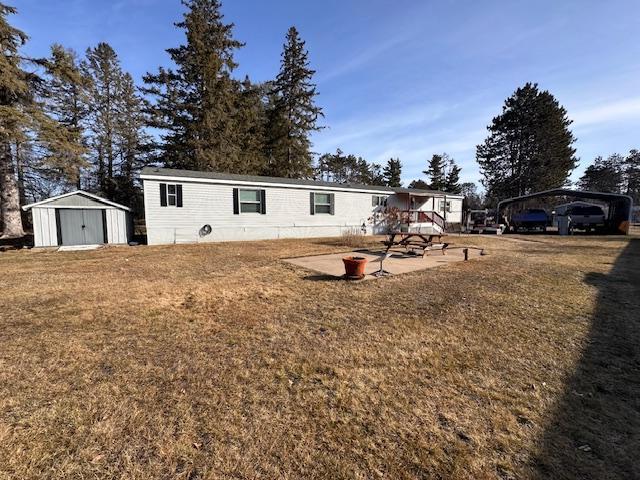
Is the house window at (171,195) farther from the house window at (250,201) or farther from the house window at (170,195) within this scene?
the house window at (250,201)

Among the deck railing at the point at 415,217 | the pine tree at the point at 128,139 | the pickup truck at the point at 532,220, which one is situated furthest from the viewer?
the pine tree at the point at 128,139

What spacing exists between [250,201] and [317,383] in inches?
510

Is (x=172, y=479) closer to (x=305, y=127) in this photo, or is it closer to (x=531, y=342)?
(x=531, y=342)

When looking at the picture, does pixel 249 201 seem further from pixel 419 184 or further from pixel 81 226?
pixel 419 184

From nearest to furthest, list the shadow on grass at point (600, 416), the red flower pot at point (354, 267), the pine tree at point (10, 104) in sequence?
the shadow on grass at point (600, 416) < the red flower pot at point (354, 267) < the pine tree at point (10, 104)

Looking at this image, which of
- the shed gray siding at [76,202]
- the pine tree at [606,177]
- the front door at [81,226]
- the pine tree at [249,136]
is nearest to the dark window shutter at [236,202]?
the shed gray siding at [76,202]

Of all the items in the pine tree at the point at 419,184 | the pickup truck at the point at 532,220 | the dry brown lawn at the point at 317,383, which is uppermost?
the pine tree at the point at 419,184

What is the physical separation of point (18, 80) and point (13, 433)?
673 inches

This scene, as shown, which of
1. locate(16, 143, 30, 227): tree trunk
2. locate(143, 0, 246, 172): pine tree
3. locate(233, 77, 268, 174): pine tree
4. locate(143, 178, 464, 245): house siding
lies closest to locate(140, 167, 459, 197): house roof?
locate(143, 178, 464, 245): house siding

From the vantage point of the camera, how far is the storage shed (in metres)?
11.4

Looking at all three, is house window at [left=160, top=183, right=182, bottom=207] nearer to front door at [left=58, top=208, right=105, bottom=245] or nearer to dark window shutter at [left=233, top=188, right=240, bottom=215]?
dark window shutter at [left=233, top=188, right=240, bottom=215]

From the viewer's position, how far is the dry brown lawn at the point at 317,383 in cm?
191

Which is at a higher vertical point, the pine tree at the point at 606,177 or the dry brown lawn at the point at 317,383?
the pine tree at the point at 606,177

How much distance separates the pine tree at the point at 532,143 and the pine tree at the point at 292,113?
85.7 feet
